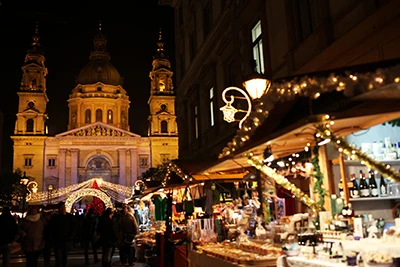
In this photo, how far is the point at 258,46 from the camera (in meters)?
14.5

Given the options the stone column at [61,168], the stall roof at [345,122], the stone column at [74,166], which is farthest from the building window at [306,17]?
the stone column at [61,168]

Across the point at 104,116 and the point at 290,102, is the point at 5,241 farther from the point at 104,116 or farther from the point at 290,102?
the point at 104,116

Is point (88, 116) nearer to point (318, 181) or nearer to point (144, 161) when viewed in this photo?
point (144, 161)

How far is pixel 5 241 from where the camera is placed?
1177 cm

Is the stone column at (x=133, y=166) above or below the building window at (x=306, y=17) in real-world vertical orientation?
above

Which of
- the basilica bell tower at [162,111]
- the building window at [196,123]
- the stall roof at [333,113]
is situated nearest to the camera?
the stall roof at [333,113]

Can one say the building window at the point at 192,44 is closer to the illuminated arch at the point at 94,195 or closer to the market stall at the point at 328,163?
the market stall at the point at 328,163

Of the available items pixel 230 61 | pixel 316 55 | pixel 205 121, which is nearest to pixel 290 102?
pixel 316 55

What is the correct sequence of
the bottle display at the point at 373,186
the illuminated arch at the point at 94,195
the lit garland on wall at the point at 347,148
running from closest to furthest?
the lit garland on wall at the point at 347,148, the bottle display at the point at 373,186, the illuminated arch at the point at 94,195

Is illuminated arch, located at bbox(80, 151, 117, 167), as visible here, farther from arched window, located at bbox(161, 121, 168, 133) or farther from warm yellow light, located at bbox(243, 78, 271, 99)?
warm yellow light, located at bbox(243, 78, 271, 99)

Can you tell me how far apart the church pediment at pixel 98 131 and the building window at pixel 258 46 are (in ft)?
181

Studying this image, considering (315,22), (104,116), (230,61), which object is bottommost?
(315,22)

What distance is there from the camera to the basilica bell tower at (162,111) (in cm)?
6931

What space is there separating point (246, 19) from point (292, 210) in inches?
269
